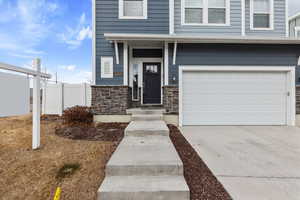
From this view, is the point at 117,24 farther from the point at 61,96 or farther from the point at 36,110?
the point at 61,96

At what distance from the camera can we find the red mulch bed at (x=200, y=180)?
74.5 inches

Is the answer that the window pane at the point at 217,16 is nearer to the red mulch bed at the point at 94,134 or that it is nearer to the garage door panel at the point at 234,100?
the garage door panel at the point at 234,100

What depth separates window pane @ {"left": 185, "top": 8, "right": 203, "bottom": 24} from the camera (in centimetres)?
610

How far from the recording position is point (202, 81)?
5.78m

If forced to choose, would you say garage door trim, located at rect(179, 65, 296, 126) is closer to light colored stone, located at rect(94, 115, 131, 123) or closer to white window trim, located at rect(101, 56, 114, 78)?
light colored stone, located at rect(94, 115, 131, 123)

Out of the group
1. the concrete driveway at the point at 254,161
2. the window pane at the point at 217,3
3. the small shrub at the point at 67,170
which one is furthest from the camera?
the window pane at the point at 217,3

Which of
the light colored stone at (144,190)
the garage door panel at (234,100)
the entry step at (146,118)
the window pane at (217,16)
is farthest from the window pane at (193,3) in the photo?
the light colored stone at (144,190)

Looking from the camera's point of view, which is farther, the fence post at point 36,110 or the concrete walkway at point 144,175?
the fence post at point 36,110

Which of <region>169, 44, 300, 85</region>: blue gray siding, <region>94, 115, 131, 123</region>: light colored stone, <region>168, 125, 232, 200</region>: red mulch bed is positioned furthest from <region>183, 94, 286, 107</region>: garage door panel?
<region>168, 125, 232, 200</region>: red mulch bed

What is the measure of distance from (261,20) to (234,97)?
11.5 feet

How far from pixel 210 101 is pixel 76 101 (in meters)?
6.43

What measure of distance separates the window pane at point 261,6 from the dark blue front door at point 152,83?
15.0 ft

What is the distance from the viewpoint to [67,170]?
249 cm

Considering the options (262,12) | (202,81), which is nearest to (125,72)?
(202,81)
